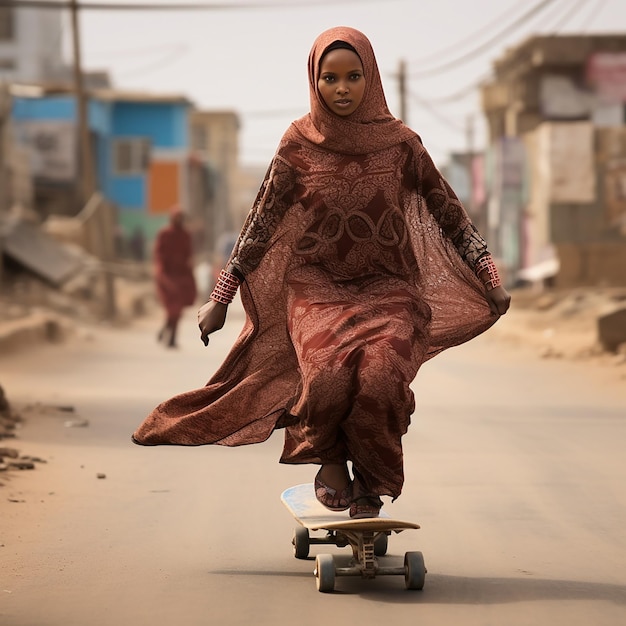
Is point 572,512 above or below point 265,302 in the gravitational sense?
below

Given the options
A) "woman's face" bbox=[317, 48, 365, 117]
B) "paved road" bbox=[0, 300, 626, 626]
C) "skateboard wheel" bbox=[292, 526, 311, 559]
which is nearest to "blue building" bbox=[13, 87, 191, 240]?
"paved road" bbox=[0, 300, 626, 626]

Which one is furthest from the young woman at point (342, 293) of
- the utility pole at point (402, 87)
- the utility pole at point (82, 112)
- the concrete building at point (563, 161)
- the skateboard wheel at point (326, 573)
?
the utility pole at point (402, 87)

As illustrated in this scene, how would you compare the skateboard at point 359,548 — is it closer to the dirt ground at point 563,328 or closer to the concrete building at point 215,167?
the dirt ground at point 563,328

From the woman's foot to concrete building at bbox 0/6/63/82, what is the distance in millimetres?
68333

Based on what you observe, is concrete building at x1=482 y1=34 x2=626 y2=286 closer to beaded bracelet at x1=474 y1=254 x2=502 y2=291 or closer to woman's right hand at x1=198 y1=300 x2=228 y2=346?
beaded bracelet at x1=474 y1=254 x2=502 y2=291

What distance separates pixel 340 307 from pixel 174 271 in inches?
640

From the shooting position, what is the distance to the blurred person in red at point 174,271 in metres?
21.5

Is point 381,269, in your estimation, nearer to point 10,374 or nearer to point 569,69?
point 10,374

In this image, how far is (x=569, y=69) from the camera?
131ft

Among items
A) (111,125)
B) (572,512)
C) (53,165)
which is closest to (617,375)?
(572,512)

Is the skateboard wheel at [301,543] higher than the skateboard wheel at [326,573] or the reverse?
the reverse

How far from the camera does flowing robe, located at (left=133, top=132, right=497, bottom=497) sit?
18.5 ft

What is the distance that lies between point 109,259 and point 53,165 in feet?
61.1

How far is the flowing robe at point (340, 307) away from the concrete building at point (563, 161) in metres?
27.9
